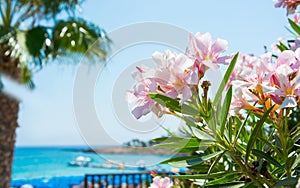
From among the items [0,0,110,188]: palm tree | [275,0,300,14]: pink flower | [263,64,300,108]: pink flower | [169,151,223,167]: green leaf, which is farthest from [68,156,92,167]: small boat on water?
[263,64,300,108]: pink flower

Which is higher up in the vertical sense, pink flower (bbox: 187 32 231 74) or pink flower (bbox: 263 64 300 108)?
pink flower (bbox: 187 32 231 74)

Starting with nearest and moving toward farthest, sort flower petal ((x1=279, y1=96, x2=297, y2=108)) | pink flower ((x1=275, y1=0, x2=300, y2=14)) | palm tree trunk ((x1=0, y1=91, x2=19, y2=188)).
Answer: flower petal ((x1=279, y1=96, x2=297, y2=108))
pink flower ((x1=275, y1=0, x2=300, y2=14))
palm tree trunk ((x1=0, y1=91, x2=19, y2=188))

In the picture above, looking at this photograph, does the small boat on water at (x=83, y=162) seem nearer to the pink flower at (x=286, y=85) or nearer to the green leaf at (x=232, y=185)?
the green leaf at (x=232, y=185)

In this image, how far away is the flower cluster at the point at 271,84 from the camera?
0.38 meters

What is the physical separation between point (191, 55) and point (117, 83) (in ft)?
0.56

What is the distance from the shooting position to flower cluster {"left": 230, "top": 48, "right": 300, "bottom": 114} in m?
0.38

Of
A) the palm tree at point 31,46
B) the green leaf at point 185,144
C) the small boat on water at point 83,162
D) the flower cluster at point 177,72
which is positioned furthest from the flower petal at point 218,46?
the small boat on water at point 83,162

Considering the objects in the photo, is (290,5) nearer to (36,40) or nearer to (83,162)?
(36,40)

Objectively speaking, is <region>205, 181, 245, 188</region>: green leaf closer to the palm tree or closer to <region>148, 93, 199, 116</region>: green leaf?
<region>148, 93, 199, 116</region>: green leaf

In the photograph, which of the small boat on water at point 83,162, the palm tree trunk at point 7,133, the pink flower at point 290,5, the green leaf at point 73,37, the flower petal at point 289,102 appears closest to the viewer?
the flower petal at point 289,102

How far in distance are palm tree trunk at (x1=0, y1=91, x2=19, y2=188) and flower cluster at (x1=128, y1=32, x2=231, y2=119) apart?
3.51 metres

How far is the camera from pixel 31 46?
11.5 feet

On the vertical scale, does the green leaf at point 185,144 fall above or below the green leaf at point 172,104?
below

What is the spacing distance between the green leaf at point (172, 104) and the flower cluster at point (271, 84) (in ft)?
0.21
